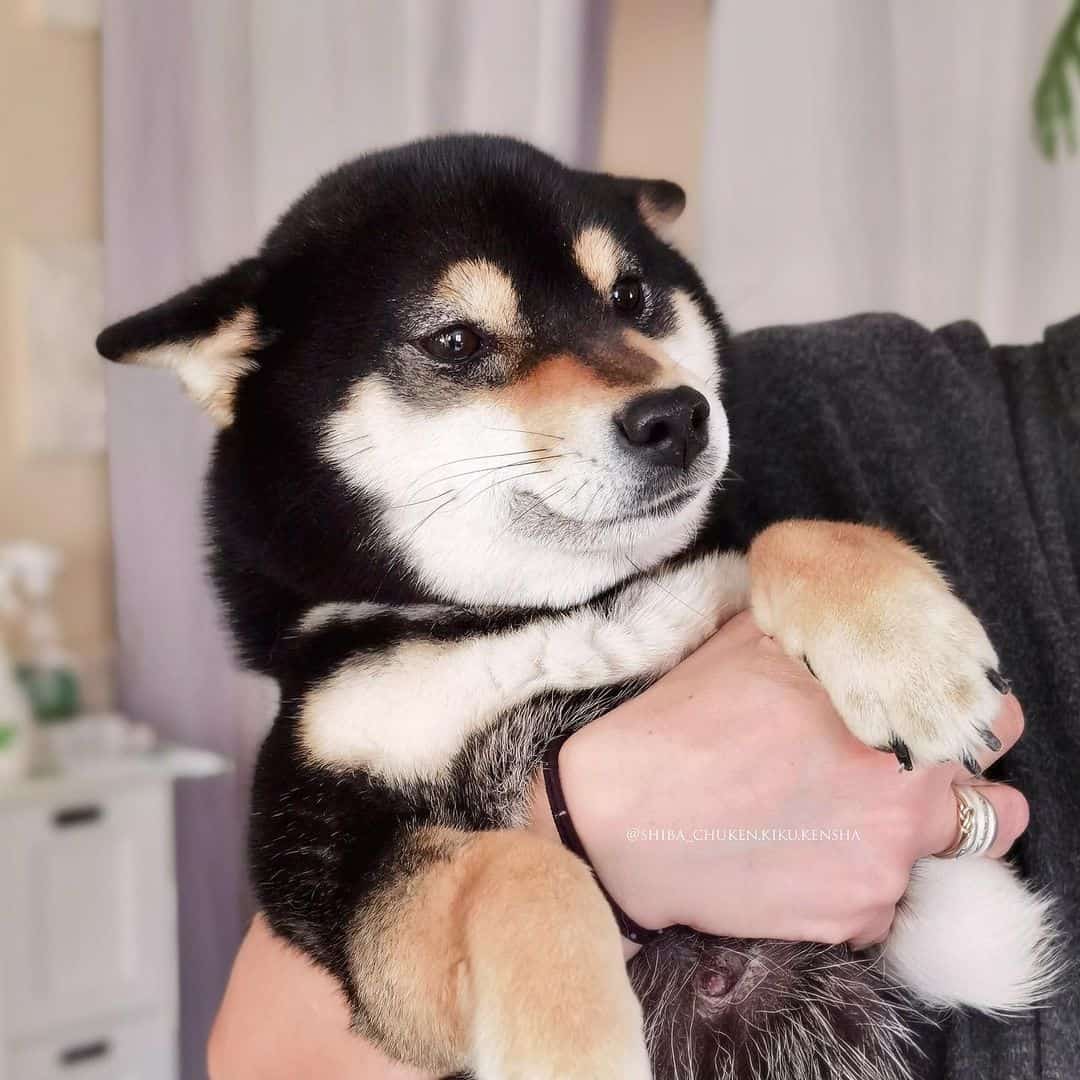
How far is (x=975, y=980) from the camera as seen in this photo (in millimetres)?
768

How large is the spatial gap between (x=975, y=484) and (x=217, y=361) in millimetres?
692

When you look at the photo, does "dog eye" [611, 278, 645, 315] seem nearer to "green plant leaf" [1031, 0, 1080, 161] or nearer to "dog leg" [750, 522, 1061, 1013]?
"dog leg" [750, 522, 1061, 1013]

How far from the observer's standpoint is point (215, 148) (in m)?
1.41

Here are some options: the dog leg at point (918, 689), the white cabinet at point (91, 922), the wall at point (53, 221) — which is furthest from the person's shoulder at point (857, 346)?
the white cabinet at point (91, 922)

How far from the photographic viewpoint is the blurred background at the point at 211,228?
4.63 feet

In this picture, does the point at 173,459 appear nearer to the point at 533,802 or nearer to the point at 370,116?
the point at 370,116

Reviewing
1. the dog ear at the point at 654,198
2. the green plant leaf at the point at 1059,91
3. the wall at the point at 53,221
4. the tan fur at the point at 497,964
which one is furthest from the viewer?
the green plant leaf at the point at 1059,91

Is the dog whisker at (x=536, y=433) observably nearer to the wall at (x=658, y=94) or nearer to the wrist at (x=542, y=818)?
the wrist at (x=542, y=818)

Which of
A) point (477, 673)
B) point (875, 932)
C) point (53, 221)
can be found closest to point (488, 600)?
point (477, 673)

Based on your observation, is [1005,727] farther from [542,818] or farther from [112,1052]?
[112,1052]

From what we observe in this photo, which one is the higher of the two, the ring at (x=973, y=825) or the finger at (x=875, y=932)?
the ring at (x=973, y=825)

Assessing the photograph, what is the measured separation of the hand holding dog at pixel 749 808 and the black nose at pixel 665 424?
159 millimetres

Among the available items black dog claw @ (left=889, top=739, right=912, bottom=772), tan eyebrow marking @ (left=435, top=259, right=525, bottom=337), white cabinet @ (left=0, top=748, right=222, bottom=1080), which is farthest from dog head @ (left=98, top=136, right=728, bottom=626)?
white cabinet @ (left=0, top=748, right=222, bottom=1080)

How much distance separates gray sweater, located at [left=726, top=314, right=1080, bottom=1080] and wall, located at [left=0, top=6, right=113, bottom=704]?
0.98 m
